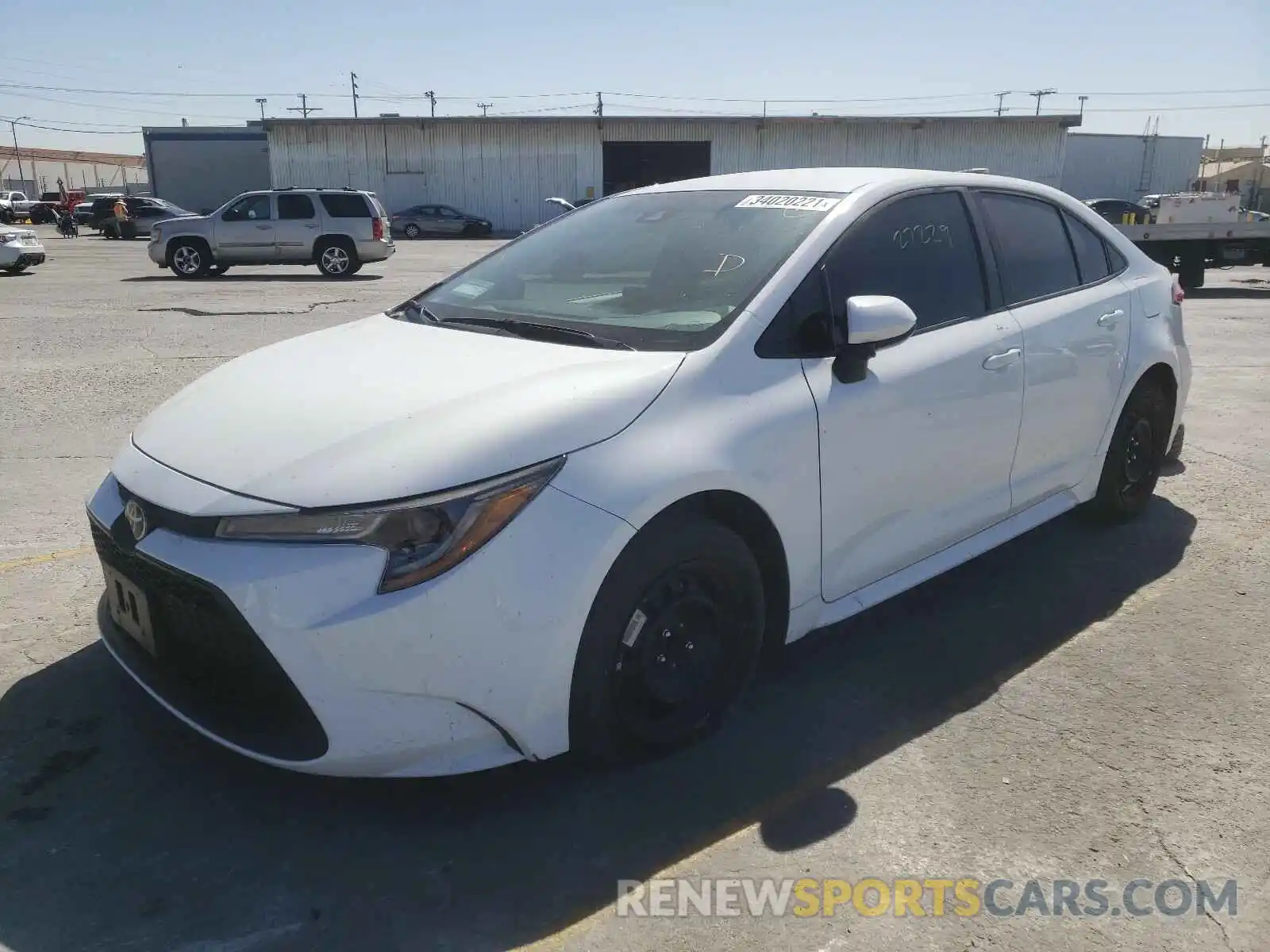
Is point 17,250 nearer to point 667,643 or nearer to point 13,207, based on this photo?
point 667,643

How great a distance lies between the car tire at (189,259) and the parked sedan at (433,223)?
20.9 metres

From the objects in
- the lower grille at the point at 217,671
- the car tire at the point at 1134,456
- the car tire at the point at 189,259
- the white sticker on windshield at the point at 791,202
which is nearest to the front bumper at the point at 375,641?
the lower grille at the point at 217,671

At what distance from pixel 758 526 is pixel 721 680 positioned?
0.45m

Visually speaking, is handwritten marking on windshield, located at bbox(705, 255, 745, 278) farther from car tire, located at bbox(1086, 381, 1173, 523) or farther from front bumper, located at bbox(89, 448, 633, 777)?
car tire, located at bbox(1086, 381, 1173, 523)

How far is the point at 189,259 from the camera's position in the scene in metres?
19.8

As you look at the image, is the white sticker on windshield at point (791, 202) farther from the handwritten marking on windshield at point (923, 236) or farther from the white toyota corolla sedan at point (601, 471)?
the handwritten marking on windshield at point (923, 236)

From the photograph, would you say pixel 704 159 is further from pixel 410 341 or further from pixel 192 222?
pixel 410 341

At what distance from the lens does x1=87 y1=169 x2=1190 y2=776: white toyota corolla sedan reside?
7.38 feet

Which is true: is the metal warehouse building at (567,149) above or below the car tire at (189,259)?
above

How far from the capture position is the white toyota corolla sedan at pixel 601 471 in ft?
7.38

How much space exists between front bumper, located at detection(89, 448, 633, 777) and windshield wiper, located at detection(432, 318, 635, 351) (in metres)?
0.71

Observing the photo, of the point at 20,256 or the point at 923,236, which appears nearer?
the point at 923,236

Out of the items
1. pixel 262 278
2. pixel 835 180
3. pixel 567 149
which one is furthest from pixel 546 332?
pixel 567 149

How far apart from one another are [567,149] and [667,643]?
142ft
